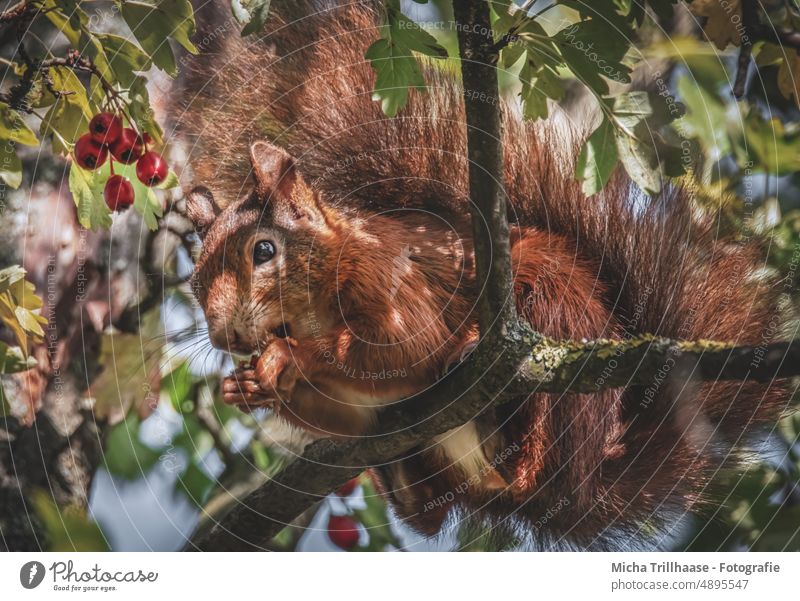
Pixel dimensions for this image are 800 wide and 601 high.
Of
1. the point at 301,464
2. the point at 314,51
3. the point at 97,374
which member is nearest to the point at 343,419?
the point at 301,464

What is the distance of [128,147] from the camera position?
2.45 feet

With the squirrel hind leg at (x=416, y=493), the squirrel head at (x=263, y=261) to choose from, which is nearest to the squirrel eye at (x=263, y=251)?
the squirrel head at (x=263, y=261)

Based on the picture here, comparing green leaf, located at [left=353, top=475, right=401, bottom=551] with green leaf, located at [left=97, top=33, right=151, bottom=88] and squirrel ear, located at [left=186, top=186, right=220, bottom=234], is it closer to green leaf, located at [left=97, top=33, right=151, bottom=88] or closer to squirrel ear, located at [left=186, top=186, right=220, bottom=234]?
squirrel ear, located at [left=186, top=186, right=220, bottom=234]

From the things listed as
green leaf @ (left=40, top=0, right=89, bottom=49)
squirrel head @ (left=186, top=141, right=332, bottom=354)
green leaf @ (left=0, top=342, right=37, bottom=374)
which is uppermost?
green leaf @ (left=40, top=0, right=89, bottom=49)

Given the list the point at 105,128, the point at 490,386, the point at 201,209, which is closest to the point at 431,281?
the point at 490,386

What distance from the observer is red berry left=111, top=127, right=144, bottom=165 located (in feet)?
2.44

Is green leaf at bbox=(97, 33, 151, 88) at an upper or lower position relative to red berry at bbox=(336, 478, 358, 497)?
upper

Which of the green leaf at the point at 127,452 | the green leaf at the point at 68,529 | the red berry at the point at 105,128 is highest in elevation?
the red berry at the point at 105,128

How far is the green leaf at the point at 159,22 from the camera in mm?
715

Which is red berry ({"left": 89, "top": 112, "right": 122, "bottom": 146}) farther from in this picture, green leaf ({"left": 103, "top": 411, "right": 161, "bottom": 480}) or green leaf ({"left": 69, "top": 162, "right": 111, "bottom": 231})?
green leaf ({"left": 103, "top": 411, "right": 161, "bottom": 480})

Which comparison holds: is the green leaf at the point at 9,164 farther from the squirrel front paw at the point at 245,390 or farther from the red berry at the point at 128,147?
the squirrel front paw at the point at 245,390

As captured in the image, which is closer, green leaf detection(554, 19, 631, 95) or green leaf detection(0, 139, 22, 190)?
green leaf detection(554, 19, 631, 95)

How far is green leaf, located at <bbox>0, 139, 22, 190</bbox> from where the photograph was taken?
30.0 inches

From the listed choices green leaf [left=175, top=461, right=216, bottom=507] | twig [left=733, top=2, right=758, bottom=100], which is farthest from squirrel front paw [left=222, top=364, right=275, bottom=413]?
twig [left=733, top=2, right=758, bottom=100]
